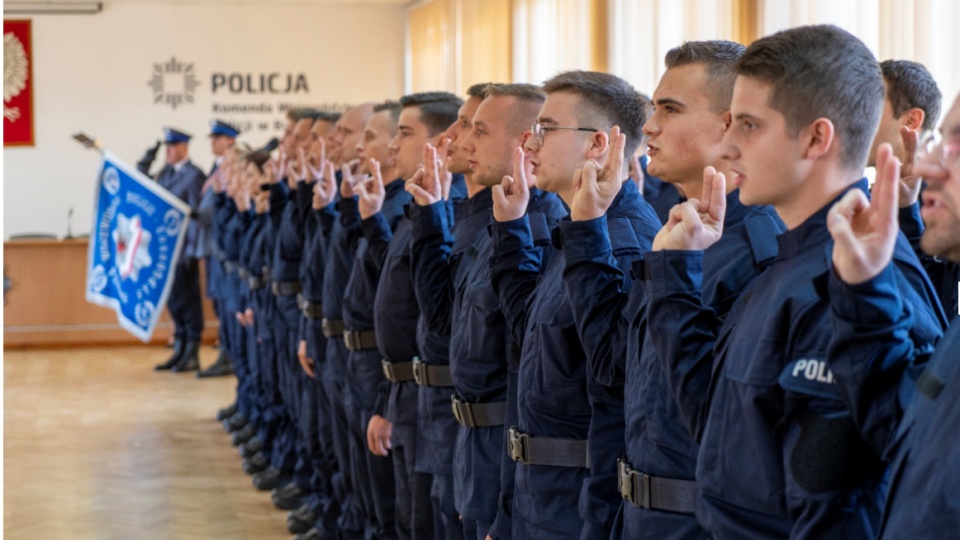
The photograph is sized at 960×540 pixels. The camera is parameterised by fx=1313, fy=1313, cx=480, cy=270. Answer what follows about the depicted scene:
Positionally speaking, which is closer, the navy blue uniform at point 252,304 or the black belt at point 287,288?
the black belt at point 287,288

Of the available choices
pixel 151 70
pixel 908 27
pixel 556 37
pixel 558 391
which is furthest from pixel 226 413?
pixel 151 70

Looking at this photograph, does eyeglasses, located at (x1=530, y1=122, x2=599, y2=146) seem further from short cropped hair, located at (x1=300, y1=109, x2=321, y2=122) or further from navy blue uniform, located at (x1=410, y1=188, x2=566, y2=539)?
short cropped hair, located at (x1=300, y1=109, x2=321, y2=122)

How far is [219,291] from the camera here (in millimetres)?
8789

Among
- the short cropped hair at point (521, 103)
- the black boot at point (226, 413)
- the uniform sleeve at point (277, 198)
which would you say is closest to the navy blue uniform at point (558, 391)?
the short cropped hair at point (521, 103)

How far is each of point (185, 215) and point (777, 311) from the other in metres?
7.53

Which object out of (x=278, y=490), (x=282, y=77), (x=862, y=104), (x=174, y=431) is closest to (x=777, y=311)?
(x=862, y=104)

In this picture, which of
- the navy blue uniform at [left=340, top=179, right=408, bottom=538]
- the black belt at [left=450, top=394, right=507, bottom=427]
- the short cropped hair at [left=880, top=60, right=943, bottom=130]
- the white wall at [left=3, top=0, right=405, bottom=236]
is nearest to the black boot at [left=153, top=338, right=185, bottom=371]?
the white wall at [left=3, top=0, right=405, bottom=236]

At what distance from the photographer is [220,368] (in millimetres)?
9875

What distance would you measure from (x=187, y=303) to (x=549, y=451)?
25.7 ft

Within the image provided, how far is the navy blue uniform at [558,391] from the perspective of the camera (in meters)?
2.61

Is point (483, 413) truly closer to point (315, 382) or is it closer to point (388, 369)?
point (388, 369)

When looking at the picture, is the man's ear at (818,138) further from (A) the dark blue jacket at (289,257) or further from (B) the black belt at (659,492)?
(A) the dark blue jacket at (289,257)

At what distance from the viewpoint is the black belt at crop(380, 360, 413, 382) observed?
154 inches

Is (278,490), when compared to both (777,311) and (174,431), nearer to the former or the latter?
(174,431)
